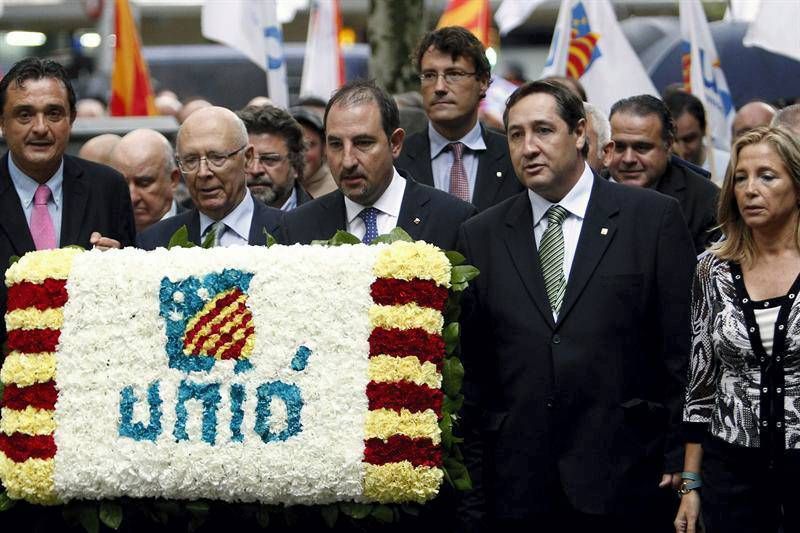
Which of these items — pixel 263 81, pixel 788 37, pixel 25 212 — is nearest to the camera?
pixel 25 212

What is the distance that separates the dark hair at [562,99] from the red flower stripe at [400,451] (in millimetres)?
1579

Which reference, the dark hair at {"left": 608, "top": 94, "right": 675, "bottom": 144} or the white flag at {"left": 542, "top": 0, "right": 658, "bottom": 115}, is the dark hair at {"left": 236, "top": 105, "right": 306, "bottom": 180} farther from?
the white flag at {"left": 542, "top": 0, "right": 658, "bottom": 115}

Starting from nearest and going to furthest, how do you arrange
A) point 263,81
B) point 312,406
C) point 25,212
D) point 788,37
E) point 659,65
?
point 312,406 < point 25,212 < point 788,37 < point 659,65 < point 263,81

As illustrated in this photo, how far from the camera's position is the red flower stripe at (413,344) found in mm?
5871

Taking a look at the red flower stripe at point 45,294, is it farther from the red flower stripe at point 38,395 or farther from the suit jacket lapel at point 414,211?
the suit jacket lapel at point 414,211

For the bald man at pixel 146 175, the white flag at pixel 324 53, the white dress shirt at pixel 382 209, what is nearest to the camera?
the white dress shirt at pixel 382 209

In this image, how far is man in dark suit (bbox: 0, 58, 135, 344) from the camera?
713 cm

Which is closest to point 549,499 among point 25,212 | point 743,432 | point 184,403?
point 743,432

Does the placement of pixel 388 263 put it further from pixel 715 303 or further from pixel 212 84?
pixel 212 84

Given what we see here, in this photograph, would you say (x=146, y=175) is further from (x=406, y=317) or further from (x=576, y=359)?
(x=576, y=359)

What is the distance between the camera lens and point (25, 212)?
7.16 m

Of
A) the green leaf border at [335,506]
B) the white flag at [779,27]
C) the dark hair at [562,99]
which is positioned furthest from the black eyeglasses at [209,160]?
the white flag at [779,27]

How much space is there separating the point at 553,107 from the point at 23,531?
9.61 ft

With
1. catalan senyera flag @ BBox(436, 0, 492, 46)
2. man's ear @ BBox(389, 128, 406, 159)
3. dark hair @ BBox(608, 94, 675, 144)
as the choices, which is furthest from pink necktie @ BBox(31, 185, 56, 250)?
catalan senyera flag @ BBox(436, 0, 492, 46)
